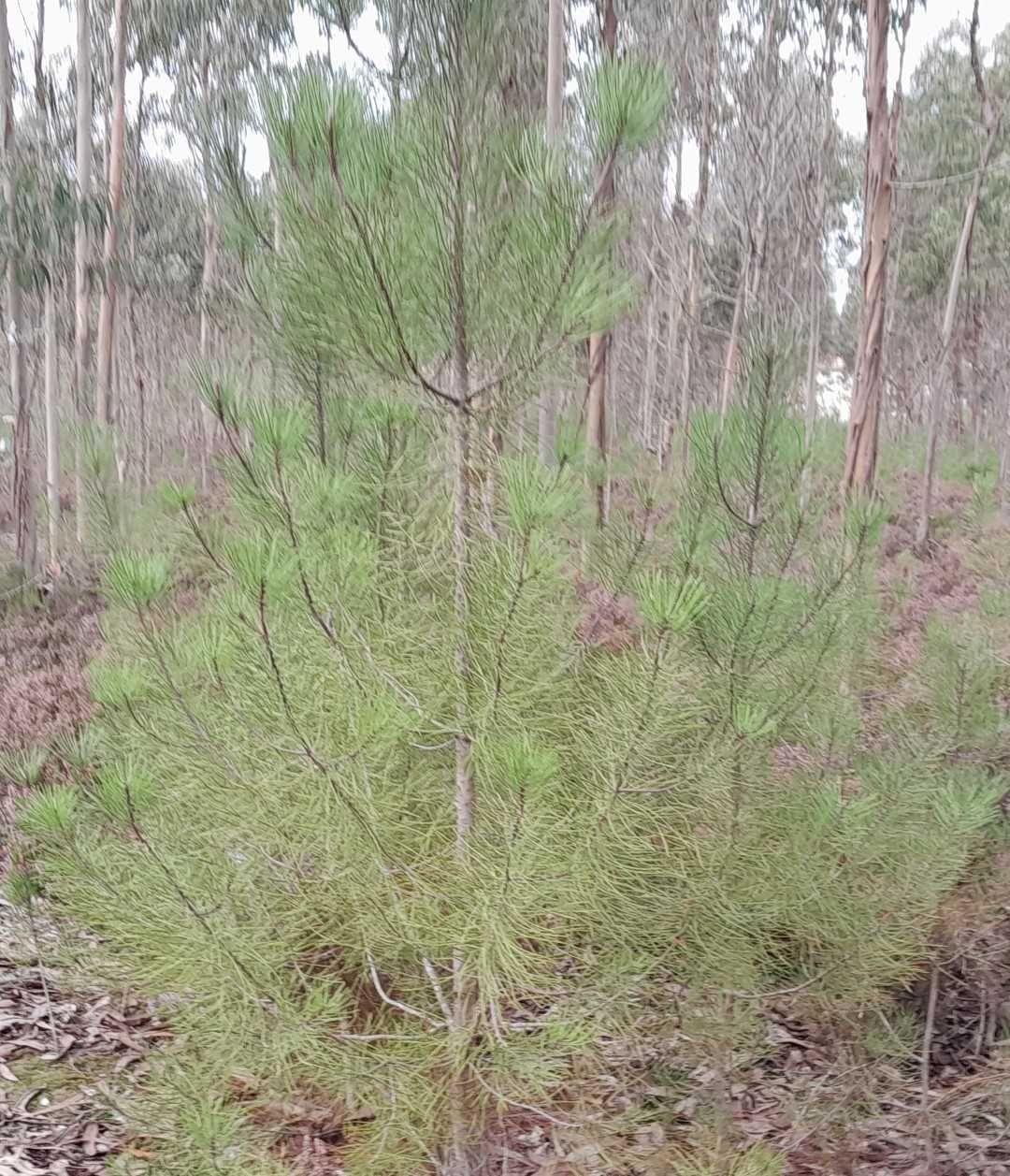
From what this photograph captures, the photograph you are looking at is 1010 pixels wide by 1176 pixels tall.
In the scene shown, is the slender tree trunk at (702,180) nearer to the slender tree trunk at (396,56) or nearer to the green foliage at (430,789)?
the green foliage at (430,789)

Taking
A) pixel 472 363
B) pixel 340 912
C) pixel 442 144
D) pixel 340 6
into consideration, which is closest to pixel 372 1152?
pixel 340 912

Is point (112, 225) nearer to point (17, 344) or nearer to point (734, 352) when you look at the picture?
point (17, 344)

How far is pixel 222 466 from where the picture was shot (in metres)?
2.38

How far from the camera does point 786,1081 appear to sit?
3.88 metres

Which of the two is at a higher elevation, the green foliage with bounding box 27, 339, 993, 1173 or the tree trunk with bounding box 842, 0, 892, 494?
the tree trunk with bounding box 842, 0, 892, 494

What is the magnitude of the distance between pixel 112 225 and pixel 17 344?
2.80 metres

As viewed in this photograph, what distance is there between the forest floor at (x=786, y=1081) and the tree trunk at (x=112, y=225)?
8.90 metres

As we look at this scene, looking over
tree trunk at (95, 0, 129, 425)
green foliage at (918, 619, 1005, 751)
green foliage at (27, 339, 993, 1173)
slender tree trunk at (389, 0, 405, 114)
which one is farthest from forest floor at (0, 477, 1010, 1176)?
tree trunk at (95, 0, 129, 425)

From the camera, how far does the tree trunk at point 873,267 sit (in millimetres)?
5527

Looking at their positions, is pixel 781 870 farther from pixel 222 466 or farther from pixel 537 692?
pixel 222 466

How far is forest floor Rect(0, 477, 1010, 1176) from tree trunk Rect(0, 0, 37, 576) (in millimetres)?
6496

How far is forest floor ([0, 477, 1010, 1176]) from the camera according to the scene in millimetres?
3207

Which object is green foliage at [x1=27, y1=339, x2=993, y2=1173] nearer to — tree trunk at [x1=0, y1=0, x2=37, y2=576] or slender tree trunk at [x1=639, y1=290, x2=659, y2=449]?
tree trunk at [x1=0, y1=0, x2=37, y2=576]

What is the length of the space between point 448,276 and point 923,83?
19319 millimetres
